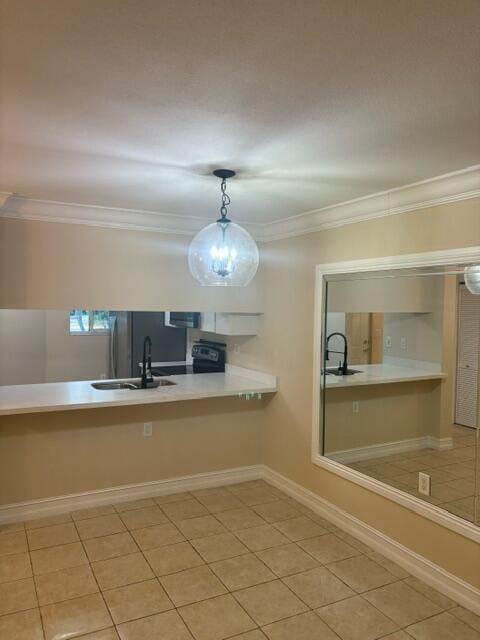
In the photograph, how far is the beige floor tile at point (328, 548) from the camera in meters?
3.07

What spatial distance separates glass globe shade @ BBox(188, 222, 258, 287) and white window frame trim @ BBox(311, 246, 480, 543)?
41.4 inches

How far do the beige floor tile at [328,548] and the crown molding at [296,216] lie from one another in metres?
2.22

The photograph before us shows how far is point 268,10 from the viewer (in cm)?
119

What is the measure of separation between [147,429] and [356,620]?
7.11 ft

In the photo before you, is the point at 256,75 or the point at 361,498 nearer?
the point at 256,75

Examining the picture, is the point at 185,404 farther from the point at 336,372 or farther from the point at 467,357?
the point at 467,357

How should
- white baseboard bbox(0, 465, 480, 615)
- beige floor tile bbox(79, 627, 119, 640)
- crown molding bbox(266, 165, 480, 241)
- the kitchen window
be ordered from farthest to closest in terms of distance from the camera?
the kitchen window < white baseboard bbox(0, 465, 480, 615) < crown molding bbox(266, 165, 480, 241) < beige floor tile bbox(79, 627, 119, 640)

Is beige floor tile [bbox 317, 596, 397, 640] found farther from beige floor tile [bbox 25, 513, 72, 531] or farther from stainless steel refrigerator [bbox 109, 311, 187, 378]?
stainless steel refrigerator [bbox 109, 311, 187, 378]

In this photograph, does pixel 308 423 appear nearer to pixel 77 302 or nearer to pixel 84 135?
pixel 77 302

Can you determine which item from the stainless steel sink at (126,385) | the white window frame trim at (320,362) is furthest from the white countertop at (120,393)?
the white window frame trim at (320,362)

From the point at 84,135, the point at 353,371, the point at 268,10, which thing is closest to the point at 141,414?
the point at 353,371

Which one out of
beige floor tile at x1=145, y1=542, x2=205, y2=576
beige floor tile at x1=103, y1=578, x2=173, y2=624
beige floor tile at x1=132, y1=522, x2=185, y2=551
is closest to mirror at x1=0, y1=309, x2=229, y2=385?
beige floor tile at x1=132, y1=522, x2=185, y2=551

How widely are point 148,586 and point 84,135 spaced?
7.89 ft

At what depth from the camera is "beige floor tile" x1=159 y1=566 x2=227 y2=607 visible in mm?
2615
